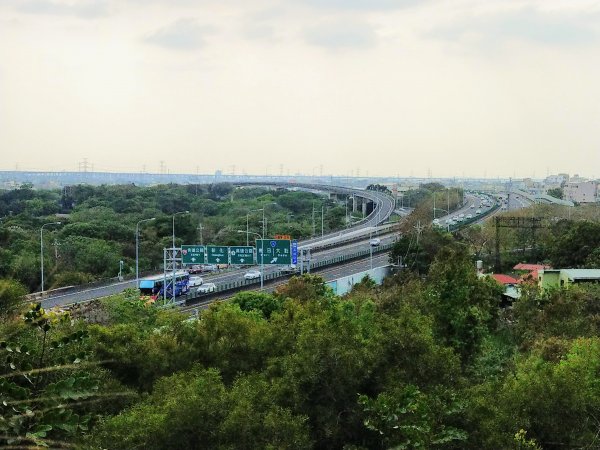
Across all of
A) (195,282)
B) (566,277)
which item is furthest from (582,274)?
(195,282)

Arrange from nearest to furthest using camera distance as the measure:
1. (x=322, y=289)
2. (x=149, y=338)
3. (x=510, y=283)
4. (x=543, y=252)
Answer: (x=149, y=338) < (x=322, y=289) < (x=510, y=283) < (x=543, y=252)

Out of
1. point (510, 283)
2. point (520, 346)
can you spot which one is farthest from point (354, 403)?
point (510, 283)

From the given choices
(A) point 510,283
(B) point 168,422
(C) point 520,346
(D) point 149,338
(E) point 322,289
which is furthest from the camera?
(A) point 510,283

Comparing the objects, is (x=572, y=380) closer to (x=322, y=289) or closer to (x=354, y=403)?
(x=354, y=403)

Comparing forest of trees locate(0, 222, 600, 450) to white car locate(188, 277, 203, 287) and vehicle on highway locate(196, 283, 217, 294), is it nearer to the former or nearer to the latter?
vehicle on highway locate(196, 283, 217, 294)

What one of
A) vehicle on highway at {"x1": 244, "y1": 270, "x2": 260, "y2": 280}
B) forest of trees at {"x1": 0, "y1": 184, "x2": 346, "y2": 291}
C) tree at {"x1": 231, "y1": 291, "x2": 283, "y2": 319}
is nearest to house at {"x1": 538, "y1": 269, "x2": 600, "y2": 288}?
tree at {"x1": 231, "y1": 291, "x2": 283, "y2": 319}

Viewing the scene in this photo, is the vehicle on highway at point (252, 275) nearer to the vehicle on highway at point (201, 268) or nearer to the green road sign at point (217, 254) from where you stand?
the vehicle on highway at point (201, 268)

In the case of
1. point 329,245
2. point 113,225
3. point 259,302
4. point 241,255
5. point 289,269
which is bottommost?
point 289,269

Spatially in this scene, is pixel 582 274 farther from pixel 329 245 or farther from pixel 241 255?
pixel 329 245
